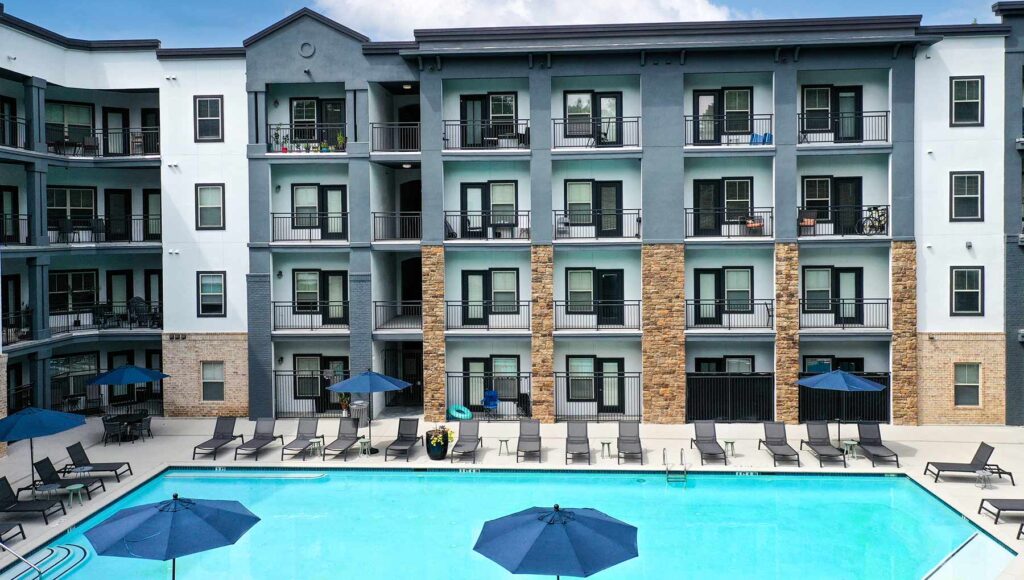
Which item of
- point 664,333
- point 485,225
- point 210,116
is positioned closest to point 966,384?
point 664,333

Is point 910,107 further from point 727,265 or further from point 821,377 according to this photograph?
point 821,377

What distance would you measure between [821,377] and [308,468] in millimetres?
14263

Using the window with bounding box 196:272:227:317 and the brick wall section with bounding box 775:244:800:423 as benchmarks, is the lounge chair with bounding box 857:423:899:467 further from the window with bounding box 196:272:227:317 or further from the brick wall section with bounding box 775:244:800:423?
the window with bounding box 196:272:227:317

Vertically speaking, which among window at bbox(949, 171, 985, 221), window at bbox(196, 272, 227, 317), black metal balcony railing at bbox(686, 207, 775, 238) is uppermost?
window at bbox(949, 171, 985, 221)

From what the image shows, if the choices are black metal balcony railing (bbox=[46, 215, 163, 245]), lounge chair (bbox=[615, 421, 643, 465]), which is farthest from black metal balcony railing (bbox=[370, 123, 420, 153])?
lounge chair (bbox=[615, 421, 643, 465])

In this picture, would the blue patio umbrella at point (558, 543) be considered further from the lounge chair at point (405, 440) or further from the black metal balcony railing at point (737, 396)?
the black metal balcony railing at point (737, 396)

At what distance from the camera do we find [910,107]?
931 inches

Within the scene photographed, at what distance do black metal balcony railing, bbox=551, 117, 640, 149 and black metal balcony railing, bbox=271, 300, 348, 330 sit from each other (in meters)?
9.42

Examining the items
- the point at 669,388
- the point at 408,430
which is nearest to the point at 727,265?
the point at 669,388

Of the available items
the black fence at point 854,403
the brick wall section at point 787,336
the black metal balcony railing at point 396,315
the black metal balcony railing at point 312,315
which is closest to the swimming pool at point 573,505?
the brick wall section at point 787,336

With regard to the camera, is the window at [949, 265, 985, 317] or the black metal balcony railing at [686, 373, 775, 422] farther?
the black metal balcony railing at [686, 373, 775, 422]

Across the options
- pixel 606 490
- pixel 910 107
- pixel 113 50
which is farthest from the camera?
pixel 113 50

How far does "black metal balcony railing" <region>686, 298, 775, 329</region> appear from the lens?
24.9m

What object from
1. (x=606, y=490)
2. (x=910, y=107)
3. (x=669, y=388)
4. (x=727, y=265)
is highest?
(x=910, y=107)
